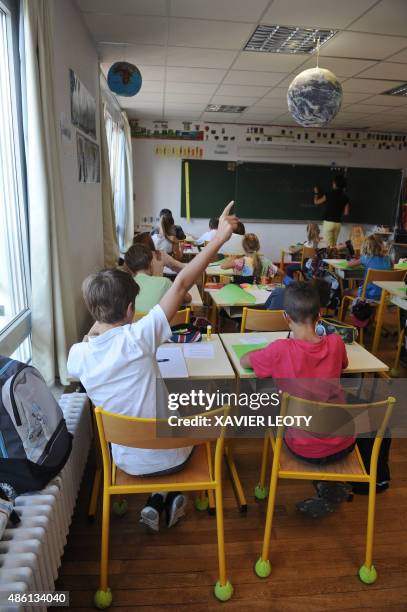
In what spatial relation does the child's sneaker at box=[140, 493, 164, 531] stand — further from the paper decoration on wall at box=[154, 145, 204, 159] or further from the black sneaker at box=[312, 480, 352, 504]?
the paper decoration on wall at box=[154, 145, 204, 159]

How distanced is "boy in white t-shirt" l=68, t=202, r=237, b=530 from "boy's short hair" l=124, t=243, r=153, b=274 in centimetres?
133

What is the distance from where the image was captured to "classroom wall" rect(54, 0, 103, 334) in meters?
2.80

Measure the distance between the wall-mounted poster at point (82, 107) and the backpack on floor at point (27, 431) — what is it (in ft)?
7.70

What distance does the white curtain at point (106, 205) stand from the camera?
14.1 ft

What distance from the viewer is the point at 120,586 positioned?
5.68 ft

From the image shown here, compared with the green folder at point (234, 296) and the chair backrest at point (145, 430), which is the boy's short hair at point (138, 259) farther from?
the chair backrest at point (145, 430)

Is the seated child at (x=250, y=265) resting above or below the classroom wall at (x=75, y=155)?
below

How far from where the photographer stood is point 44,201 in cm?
227

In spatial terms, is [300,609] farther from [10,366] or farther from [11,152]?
[11,152]

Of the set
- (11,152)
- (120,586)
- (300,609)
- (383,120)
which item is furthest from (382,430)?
(383,120)

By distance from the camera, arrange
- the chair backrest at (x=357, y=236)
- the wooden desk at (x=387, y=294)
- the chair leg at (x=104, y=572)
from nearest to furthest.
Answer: the chair leg at (x=104, y=572) → the wooden desk at (x=387, y=294) → the chair backrest at (x=357, y=236)

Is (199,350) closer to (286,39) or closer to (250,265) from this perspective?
(250,265)

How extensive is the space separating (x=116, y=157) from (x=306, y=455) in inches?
242

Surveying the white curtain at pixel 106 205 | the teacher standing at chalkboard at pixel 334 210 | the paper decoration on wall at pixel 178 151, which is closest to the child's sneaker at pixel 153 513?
the white curtain at pixel 106 205
